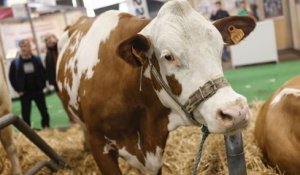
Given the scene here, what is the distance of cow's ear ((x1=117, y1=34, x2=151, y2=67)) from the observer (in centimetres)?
179

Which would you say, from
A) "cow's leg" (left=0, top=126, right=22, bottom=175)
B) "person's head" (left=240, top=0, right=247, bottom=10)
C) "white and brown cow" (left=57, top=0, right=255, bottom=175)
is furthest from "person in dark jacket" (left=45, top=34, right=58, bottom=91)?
"person's head" (left=240, top=0, right=247, bottom=10)

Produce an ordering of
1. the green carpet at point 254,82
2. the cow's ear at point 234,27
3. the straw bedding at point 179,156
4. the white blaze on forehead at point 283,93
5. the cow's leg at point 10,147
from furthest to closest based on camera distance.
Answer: the green carpet at point 254,82, the cow's leg at point 10,147, the straw bedding at point 179,156, the white blaze on forehead at point 283,93, the cow's ear at point 234,27

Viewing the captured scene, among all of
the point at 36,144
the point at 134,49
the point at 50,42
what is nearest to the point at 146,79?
the point at 134,49

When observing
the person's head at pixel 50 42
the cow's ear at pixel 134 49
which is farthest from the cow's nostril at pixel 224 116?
the person's head at pixel 50 42

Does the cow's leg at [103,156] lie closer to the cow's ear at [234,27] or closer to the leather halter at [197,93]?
the leather halter at [197,93]

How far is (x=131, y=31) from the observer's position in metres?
2.29

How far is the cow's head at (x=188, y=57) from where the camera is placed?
1.57 m

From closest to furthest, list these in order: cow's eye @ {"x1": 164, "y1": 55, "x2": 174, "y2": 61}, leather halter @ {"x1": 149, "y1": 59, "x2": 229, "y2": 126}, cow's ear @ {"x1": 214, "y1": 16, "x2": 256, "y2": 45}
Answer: leather halter @ {"x1": 149, "y1": 59, "x2": 229, "y2": 126}, cow's eye @ {"x1": 164, "y1": 55, "x2": 174, "y2": 61}, cow's ear @ {"x1": 214, "y1": 16, "x2": 256, "y2": 45}

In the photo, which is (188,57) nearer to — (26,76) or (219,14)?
(26,76)

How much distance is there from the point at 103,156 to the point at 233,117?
115 centimetres

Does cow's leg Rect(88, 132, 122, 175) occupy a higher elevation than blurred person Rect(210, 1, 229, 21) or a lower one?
higher

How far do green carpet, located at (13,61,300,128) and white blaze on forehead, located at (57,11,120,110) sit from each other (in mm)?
3412

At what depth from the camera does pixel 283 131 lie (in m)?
2.51

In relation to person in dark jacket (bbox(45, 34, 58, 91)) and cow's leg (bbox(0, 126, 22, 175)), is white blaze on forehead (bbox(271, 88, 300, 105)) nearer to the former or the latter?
cow's leg (bbox(0, 126, 22, 175))
